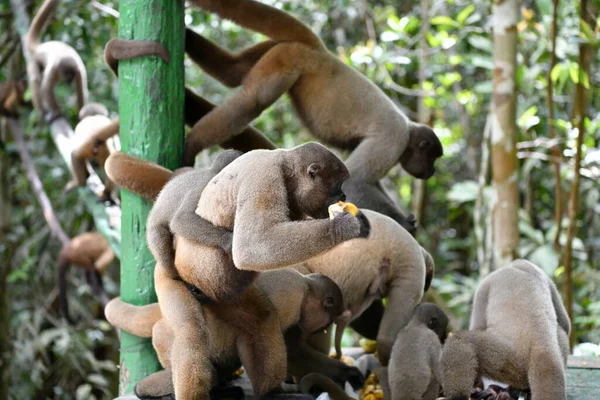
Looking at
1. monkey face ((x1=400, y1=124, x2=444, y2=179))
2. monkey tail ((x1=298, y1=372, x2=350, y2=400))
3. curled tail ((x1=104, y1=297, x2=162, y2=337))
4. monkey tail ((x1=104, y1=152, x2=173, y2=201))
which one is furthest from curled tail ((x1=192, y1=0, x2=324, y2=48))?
monkey tail ((x1=298, y1=372, x2=350, y2=400))

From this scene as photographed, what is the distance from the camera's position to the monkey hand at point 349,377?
145 inches

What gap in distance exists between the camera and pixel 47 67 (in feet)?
21.1

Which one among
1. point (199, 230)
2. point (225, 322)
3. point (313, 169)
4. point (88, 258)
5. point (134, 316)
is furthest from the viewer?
point (88, 258)

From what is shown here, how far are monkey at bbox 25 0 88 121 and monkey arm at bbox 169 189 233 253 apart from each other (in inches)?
151

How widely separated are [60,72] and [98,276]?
83.8 inches

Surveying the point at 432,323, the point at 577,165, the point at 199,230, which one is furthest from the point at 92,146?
the point at 577,165

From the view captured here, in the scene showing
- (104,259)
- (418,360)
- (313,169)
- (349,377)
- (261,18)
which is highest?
(261,18)

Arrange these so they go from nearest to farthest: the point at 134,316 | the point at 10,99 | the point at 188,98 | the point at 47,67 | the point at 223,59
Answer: the point at 134,316
the point at 188,98
the point at 223,59
the point at 47,67
the point at 10,99

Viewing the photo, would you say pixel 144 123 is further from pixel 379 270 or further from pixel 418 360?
pixel 418 360

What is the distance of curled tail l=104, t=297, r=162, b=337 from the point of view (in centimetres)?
348

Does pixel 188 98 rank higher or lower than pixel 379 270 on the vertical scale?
higher

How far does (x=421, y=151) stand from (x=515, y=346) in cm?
186

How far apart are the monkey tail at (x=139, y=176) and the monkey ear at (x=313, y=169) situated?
1.20 metres

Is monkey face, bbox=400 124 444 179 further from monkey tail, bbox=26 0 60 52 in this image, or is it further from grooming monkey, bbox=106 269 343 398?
monkey tail, bbox=26 0 60 52
